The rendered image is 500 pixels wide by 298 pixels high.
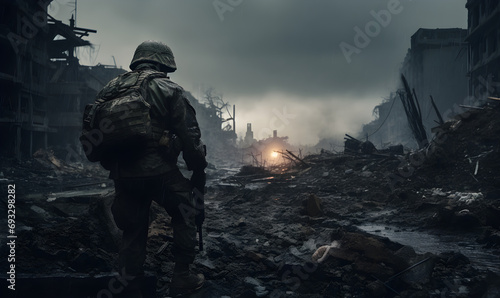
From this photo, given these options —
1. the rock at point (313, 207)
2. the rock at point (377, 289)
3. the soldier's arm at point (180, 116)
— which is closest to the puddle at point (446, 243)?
the rock at point (313, 207)

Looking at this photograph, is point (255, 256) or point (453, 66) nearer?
point (255, 256)

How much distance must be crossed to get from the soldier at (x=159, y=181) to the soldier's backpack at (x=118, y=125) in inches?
3.8

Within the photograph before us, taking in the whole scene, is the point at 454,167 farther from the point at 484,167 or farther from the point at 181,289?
the point at 181,289

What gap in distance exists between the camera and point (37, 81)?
63.3 feet

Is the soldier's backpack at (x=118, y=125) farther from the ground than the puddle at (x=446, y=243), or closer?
farther from the ground

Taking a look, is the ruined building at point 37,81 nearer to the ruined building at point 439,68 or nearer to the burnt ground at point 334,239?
the burnt ground at point 334,239

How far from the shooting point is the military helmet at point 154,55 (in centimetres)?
263

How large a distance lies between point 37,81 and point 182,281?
2226 centimetres

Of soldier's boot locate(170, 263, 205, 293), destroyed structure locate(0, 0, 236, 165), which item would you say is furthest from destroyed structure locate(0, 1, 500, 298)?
destroyed structure locate(0, 0, 236, 165)

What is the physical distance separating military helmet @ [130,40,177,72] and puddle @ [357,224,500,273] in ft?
11.9

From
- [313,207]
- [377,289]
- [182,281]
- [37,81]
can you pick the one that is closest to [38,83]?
[37,81]

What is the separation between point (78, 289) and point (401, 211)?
5.88 metres

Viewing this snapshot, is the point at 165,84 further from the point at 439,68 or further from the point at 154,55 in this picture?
the point at 439,68

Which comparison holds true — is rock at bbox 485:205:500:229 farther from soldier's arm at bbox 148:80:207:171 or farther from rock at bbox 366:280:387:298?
soldier's arm at bbox 148:80:207:171
